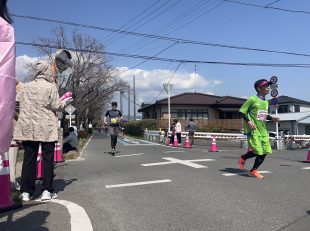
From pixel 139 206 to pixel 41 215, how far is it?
1216mm

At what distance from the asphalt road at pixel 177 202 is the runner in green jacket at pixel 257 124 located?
47cm

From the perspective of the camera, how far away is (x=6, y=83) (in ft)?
7.93

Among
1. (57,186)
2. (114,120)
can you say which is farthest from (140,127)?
(57,186)

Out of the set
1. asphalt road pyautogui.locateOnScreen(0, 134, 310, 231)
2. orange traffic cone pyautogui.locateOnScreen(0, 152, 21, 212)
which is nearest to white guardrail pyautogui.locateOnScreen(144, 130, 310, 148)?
asphalt road pyautogui.locateOnScreen(0, 134, 310, 231)

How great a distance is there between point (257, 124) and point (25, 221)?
494 cm

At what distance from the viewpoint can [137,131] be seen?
45.2 metres

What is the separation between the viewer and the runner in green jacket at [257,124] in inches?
287

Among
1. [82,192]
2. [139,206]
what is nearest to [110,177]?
[82,192]

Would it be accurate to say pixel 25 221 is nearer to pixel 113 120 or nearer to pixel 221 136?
pixel 113 120

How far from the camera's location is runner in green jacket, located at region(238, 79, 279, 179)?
7.29m

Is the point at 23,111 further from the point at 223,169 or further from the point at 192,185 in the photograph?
the point at 223,169

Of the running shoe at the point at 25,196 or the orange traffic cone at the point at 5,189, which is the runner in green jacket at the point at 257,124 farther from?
the orange traffic cone at the point at 5,189

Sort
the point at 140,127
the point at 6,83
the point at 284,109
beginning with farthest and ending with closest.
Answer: the point at 284,109 → the point at 140,127 → the point at 6,83

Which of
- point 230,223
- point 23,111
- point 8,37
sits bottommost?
point 230,223
